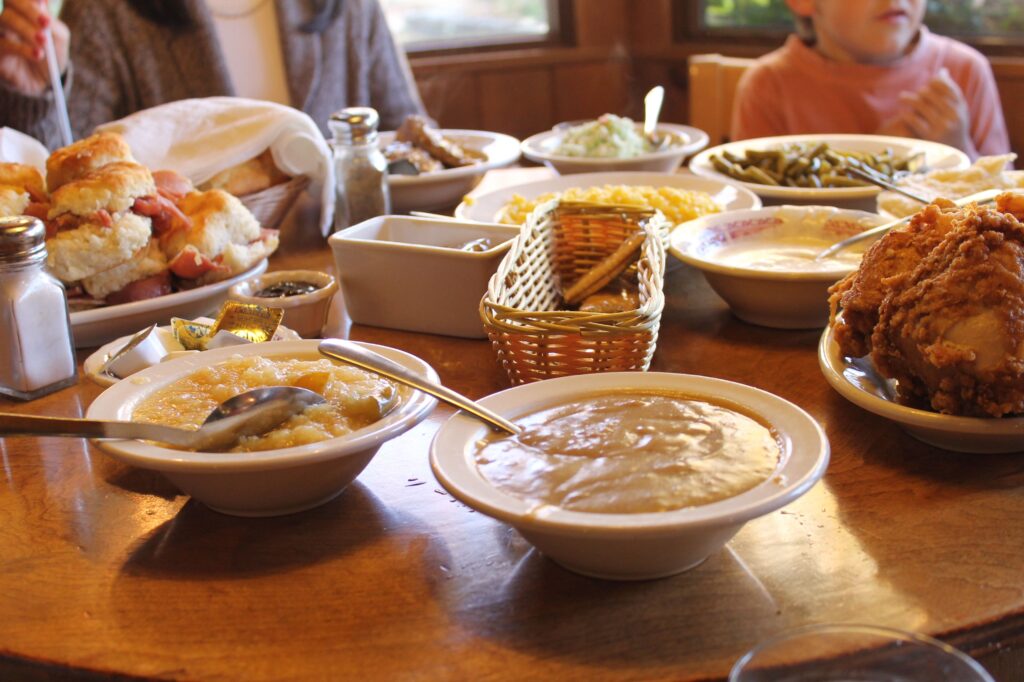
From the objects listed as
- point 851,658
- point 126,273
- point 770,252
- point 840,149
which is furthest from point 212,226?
point 840,149

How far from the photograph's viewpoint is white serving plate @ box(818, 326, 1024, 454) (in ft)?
4.32

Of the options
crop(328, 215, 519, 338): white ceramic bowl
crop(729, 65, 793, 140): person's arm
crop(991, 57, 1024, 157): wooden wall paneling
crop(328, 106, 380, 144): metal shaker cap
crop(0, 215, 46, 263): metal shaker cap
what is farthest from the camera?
crop(991, 57, 1024, 157): wooden wall paneling

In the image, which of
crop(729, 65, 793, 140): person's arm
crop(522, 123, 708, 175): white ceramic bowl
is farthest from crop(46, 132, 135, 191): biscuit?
crop(729, 65, 793, 140): person's arm

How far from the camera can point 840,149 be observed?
306cm

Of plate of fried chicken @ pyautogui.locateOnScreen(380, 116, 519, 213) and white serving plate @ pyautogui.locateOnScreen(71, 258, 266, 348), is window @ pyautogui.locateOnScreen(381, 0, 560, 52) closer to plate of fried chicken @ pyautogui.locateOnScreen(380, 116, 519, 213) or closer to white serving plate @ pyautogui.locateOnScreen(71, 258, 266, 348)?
plate of fried chicken @ pyautogui.locateOnScreen(380, 116, 519, 213)

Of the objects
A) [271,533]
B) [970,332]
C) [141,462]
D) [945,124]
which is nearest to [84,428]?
[141,462]

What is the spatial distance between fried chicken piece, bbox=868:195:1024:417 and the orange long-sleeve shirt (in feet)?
9.48

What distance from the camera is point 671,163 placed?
293 cm

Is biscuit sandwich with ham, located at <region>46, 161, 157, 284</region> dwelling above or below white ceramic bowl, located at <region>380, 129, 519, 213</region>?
above

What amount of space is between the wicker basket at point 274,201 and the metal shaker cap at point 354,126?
20cm

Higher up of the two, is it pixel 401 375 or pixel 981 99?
pixel 401 375

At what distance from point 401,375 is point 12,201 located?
1.06m

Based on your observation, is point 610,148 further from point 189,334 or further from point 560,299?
point 189,334

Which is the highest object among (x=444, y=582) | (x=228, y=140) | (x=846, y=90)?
(x=228, y=140)
